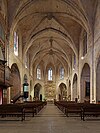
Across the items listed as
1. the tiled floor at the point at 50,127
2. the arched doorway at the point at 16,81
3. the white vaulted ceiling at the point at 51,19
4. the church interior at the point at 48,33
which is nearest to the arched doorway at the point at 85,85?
the church interior at the point at 48,33

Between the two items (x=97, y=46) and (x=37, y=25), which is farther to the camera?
(x=37, y=25)

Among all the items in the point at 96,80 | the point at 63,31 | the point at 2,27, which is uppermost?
the point at 63,31

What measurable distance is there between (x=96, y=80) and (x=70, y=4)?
30.1 feet

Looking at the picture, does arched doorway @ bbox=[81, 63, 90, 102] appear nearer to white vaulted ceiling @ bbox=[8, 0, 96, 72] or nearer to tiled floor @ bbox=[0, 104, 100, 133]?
white vaulted ceiling @ bbox=[8, 0, 96, 72]

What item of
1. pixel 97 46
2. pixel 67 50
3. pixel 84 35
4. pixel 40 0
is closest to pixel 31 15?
pixel 40 0

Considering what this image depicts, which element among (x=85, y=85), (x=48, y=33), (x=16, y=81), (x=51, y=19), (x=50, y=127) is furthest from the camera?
(x=48, y=33)

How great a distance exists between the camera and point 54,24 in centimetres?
3638

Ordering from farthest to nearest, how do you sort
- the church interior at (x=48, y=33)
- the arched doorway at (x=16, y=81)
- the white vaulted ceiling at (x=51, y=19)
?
1. the arched doorway at (x=16, y=81)
2. the white vaulted ceiling at (x=51, y=19)
3. the church interior at (x=48, y=33)

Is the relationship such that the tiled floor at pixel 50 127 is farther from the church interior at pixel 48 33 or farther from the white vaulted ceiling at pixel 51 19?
the white vaulted ceiling at pixel 51 19

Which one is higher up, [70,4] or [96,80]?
[70,4]

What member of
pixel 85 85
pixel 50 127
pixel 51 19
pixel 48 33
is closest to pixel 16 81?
pixel 48 33

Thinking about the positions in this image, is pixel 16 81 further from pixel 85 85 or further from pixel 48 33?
pixel 85 85

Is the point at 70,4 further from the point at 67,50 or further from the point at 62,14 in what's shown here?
the point at 67,50

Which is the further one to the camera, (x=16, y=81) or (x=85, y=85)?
(x=85, y=85)
